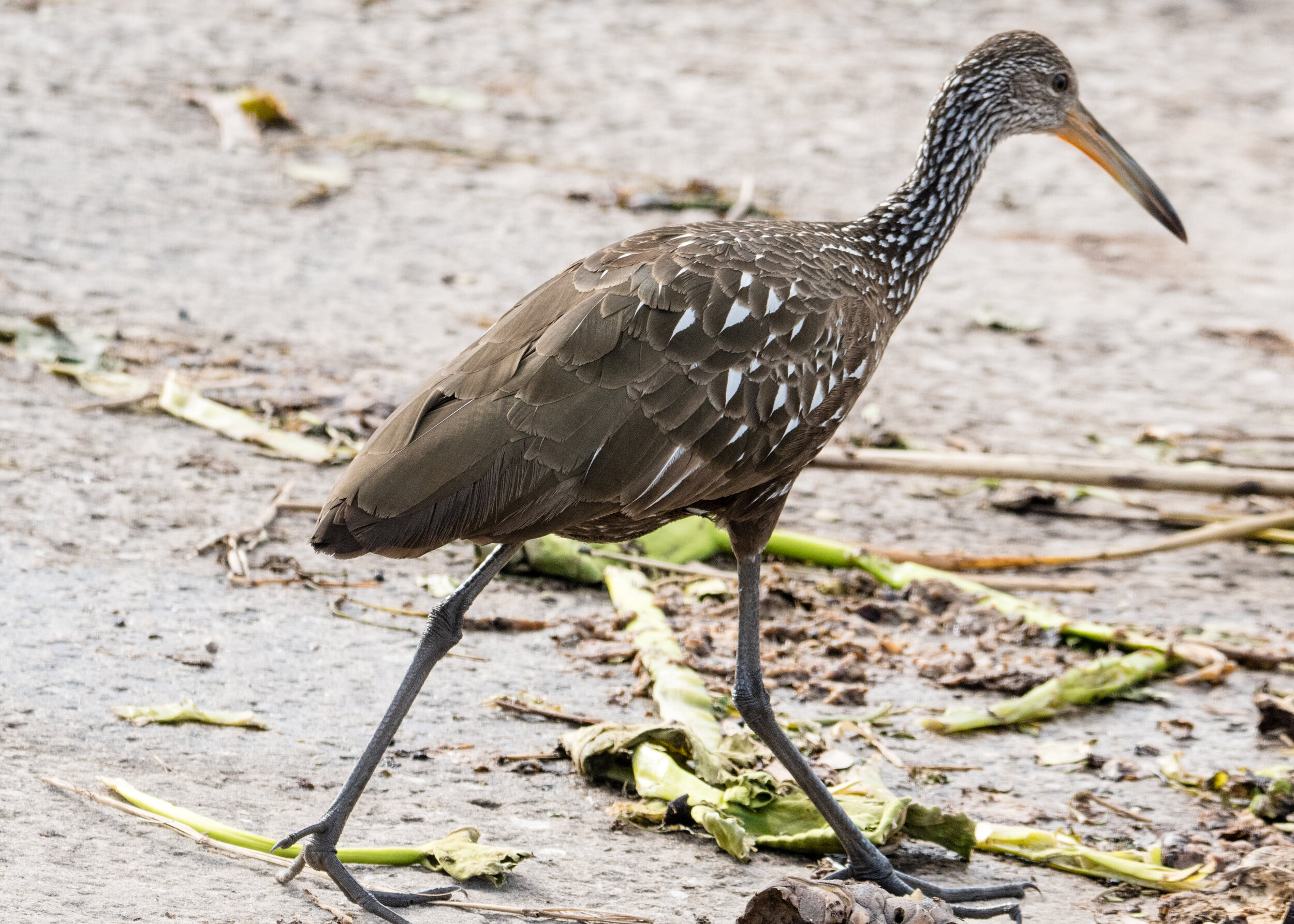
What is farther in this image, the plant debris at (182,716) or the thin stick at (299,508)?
the thin stick at (299,508)

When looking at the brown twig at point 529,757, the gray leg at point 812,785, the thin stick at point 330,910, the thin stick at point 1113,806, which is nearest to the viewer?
the thin stick at point 330,910

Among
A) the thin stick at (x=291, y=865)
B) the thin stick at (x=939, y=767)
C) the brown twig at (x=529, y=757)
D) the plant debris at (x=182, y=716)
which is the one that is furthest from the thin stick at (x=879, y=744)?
the plant debris at (x=182, y=716)

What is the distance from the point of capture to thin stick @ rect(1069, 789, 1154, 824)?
4938 mm

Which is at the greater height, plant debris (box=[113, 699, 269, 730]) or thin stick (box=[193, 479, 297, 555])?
thin stick (box=[193, 479, 297, 555])

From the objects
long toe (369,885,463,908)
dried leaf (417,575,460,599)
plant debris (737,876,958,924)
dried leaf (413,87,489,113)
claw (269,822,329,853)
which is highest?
dried leaf (413,87,489,113)

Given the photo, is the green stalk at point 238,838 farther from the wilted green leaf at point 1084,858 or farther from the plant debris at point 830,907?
the wilted green leaf at point 1084,858

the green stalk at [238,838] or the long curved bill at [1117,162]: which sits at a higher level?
the long curved bill at [1117,162]

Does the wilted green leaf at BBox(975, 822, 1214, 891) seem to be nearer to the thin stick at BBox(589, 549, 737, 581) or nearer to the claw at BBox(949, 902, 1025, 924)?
the claw at BBox(949, 902, 1025, 924)

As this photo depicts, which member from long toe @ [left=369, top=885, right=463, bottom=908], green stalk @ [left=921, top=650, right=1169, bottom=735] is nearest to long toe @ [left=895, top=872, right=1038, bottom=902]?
green stalk @ [left=921, top=650, right=1169, bottom=735]

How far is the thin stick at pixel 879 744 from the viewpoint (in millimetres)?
5109

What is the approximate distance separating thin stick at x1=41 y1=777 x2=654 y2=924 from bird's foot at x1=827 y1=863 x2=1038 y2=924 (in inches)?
30.7

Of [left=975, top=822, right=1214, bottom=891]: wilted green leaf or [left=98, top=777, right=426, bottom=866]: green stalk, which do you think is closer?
[left=98, top=777, right=426, bottom=866]: green stalk

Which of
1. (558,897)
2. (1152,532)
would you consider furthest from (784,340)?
(1152,532)

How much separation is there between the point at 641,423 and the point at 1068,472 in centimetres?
328
